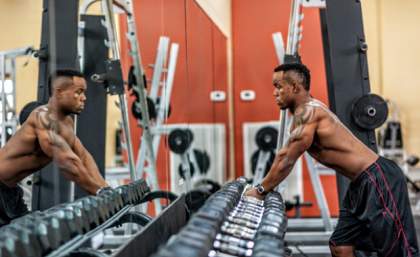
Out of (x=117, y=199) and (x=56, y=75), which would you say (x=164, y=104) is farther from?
(x=117, y=199)

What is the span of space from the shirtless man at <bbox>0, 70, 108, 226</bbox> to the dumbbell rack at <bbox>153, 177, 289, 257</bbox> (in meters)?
0.56

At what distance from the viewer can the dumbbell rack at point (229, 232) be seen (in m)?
0.70

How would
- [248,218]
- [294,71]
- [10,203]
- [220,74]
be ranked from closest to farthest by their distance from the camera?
[248,218] < [10,203] < [294,71] < [220,74]

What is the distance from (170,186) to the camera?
292cm

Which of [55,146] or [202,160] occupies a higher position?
A: [55,146]

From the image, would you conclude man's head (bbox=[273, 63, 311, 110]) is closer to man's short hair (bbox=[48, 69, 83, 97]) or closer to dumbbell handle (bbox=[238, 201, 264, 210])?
dumbbell handle (bbox=[238, 201, 264, 210])

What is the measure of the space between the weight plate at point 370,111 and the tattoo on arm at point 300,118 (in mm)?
354

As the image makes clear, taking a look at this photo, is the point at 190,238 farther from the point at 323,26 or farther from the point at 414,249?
the point at 323,26

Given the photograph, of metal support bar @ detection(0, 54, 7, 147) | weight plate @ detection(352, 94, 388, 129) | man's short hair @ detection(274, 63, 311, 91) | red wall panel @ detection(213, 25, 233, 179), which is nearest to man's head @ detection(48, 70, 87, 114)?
metal support bar @ detection(0, 54, 7, 147)

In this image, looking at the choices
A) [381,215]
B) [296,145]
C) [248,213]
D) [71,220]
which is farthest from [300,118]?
[71,220]

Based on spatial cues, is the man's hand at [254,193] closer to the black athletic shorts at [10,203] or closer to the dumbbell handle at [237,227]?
the dumbbell handle at [237,227]

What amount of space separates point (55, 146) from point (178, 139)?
206cm

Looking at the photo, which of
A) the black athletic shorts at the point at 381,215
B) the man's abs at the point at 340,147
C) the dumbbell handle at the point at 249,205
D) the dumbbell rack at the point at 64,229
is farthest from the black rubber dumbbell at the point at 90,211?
the black athletic shorts at the point at 381,215

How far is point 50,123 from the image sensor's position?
3.94ft
